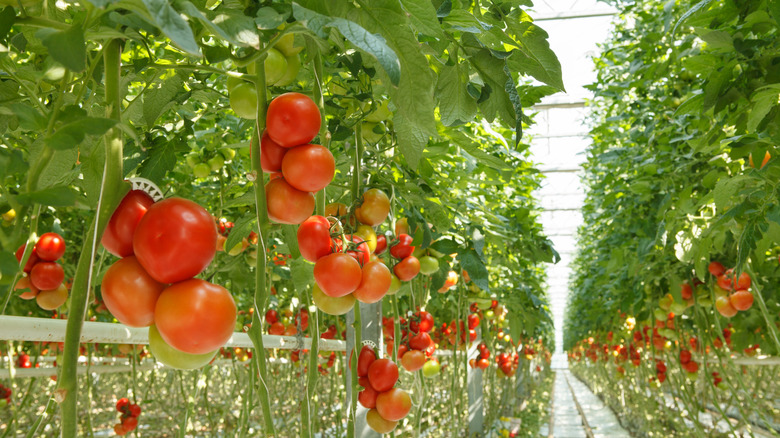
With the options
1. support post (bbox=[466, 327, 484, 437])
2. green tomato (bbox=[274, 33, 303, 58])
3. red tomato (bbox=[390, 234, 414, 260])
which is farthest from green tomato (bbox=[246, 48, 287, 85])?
support post (bbox=[466, 327, 484, 437])

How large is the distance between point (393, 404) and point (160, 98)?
663mm

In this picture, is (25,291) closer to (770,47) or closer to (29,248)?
(29,248)

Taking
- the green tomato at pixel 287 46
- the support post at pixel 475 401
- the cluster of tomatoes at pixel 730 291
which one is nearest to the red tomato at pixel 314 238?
the green tomato at pixel 287 46

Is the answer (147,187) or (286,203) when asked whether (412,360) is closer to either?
(286,203)

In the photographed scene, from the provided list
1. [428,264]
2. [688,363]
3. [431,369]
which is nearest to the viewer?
[428,264]

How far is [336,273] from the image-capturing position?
0.68 m

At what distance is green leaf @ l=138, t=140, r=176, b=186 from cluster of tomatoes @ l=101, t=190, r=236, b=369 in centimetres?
34

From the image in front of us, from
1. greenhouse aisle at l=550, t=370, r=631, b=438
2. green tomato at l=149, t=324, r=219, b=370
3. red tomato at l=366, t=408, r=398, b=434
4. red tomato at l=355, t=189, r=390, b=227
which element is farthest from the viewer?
greenhouse aisle at l=550, t=370, r=631, b=438

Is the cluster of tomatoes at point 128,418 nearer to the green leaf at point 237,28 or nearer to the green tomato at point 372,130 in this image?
the green tomato at point 372,130

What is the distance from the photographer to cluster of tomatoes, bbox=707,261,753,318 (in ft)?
7.43

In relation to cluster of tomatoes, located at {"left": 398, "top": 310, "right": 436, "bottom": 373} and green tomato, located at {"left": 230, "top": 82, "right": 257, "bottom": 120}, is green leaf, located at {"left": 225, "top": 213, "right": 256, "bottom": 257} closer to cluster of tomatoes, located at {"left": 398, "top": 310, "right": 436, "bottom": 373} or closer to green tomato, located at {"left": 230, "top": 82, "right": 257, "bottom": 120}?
green tomato, located at {"left": 230, "top": 82, "right": 257, "bottom": 120}

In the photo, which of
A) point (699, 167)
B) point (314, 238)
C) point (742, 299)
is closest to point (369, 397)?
point (314, 238)

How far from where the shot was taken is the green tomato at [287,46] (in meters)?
0.67

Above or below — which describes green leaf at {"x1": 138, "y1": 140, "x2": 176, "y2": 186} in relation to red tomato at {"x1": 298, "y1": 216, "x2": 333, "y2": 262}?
above
